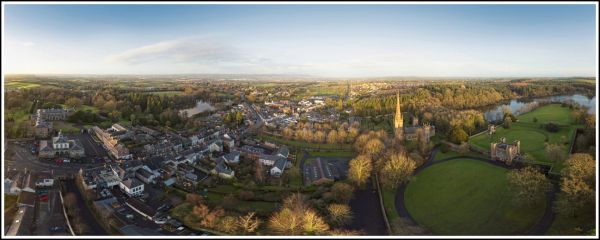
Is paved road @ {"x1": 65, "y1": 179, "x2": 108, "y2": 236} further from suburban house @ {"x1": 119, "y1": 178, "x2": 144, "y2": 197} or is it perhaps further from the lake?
the lake

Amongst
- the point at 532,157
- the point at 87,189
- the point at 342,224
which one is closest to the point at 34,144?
the point at 87,189

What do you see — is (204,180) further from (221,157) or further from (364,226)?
(364,226)

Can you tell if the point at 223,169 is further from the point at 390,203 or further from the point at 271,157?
the point at 390,203

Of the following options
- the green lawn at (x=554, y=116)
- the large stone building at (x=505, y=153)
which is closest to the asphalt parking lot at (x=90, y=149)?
the large stone building at (x=505, y=153)

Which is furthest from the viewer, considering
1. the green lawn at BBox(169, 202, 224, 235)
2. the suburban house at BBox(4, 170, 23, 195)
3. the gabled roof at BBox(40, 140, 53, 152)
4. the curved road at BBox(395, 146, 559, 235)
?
the gabled roof at BBox(40, 140, 53, 152)

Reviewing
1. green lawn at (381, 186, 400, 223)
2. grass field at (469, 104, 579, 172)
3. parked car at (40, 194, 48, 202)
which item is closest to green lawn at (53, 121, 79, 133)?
parked car at (40, 194, 48, 202)
